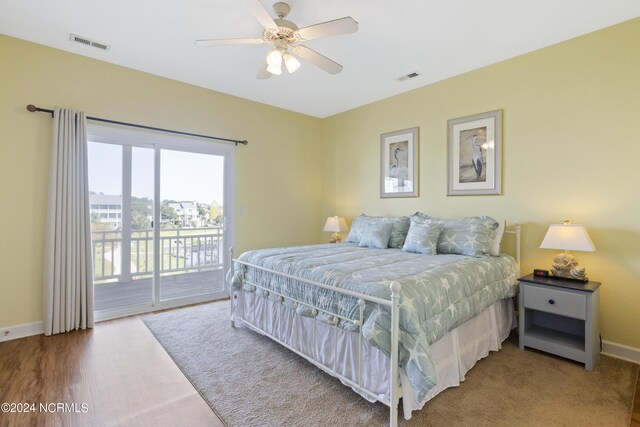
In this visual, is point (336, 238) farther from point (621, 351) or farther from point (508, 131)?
point (621, 351)

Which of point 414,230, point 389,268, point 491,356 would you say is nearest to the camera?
point 389,268

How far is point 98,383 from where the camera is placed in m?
2.20

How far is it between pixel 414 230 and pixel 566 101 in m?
1.80

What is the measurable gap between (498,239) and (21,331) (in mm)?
4634

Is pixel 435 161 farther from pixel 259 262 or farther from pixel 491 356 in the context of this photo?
pixel 259 262

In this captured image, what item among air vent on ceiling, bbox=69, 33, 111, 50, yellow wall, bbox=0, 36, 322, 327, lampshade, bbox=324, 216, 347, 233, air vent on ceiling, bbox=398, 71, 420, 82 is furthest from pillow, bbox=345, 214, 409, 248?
air vent on ceiling, bbox=69, 33, 111, 50

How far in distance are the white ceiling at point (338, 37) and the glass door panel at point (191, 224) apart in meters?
1.11

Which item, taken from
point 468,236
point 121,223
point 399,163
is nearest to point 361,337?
point 468,236

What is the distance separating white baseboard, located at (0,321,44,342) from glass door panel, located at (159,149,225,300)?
1.15 m

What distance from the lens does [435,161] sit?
385 cm

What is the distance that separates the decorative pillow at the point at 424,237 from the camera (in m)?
3.09

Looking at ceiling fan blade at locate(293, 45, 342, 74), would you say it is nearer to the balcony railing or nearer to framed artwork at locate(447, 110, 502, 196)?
framed artwork at locate(447, 110, 502, 196)

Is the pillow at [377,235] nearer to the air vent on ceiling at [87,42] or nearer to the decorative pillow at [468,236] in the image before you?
the decorative pillow at [468,236]

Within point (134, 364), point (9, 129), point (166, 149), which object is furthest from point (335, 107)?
point (134, 364)
